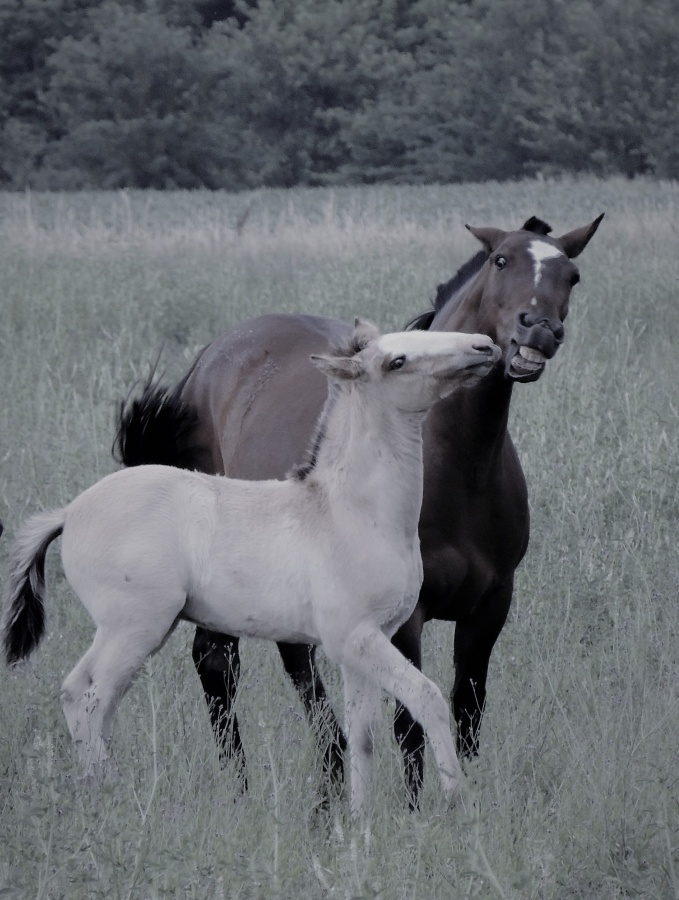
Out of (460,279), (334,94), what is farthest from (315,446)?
(334,94)

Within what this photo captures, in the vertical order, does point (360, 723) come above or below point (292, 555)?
below

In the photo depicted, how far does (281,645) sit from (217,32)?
45.0 m

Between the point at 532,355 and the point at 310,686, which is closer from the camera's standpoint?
the point at 532,355

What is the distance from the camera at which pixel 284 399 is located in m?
4.31

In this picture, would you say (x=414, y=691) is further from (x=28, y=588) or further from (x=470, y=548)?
(x=28, y=588)

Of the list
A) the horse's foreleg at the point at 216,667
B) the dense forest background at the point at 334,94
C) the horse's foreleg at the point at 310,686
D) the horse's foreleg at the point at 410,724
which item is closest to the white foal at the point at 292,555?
the horse's foreleg at the point at 410,724

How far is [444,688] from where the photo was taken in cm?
403

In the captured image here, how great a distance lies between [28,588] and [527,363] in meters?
1.41

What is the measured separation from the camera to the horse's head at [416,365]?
2.71 m

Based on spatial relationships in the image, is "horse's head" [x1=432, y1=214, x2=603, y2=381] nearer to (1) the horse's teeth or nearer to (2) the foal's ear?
(1) the horse's teeth

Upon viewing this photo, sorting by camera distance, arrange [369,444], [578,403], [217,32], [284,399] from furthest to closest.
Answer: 1. [217,32]
2. [578,403]
3. [284,399]
4. [369,444]

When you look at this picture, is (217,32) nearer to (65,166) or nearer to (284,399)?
(65,166)

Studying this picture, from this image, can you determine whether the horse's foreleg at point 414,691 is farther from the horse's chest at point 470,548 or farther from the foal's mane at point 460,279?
the foal's mane at point 460,279

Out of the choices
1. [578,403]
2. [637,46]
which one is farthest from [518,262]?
[637,46]
